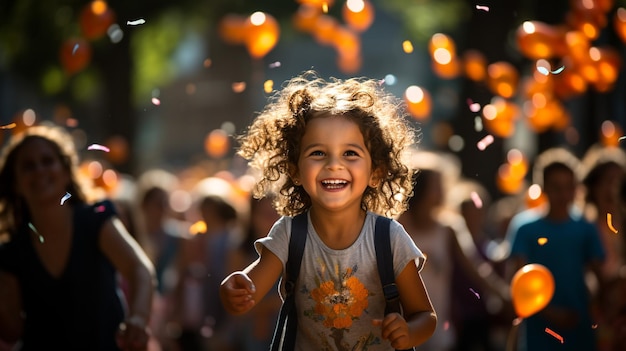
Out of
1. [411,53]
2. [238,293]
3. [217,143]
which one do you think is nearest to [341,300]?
[238,293]

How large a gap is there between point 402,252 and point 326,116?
614 mm

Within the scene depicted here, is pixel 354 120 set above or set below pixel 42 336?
above

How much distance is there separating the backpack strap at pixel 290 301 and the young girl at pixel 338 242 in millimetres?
24

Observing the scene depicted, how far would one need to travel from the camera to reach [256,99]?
2014 inches

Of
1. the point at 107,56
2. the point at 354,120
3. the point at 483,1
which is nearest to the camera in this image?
the point at 354,120

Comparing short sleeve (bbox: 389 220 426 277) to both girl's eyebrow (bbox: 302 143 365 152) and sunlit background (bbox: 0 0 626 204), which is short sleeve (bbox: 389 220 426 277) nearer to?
girl's eyebrow (bbox: 302 143 365 152)

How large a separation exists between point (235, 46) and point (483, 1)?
28.3m

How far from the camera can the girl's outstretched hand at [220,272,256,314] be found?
3900mm

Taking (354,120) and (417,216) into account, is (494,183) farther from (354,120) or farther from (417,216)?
(354,120)

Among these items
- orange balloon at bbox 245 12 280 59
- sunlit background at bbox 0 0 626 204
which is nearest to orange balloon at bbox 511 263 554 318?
sunlit background at bbox 0 0 626 204

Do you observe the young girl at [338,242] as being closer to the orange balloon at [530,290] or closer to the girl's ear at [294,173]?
the girl's ear at [294,173]

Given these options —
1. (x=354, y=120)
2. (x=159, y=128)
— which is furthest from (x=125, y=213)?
(x=159, y=128)

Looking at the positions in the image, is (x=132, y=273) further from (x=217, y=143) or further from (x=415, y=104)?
(x=217, y=143)

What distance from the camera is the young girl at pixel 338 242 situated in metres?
4.05
